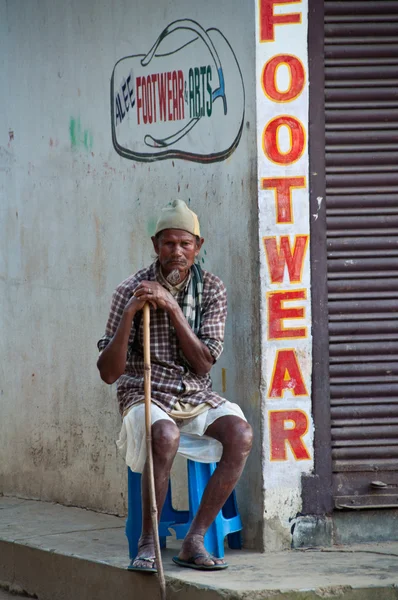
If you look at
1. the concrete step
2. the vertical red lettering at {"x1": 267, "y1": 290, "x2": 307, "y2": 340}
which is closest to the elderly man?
the concrete step

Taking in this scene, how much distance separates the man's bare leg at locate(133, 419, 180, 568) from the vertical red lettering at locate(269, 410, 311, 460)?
0.68m

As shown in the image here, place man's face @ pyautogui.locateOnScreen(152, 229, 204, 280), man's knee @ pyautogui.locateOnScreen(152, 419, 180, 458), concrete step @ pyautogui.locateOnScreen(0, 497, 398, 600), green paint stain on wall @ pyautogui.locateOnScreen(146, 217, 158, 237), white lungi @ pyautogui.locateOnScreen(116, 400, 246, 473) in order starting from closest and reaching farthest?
1. concrete step @ pyautogui.locateOnScreen(0, 497, 398, 600)
2. man's knee @ pyautogui.locateOnScreen(152, 419, 180, 458)
3. white lungi @ pyautogui.locateOnScreen(116, 400, 246, 473)
4. man's face @ pyautogui.locateOnScreen(152, 229, 204, 280)
5. green paint stain on wall @ pyautogui.locateOnScreen(146, 217, 158, 237)

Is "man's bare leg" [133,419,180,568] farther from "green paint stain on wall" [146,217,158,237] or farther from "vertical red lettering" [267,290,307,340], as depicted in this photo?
"green paint stain on wall" [146,217,158,237]

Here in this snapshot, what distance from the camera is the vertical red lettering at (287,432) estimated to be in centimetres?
519

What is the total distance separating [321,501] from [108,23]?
9.91ft

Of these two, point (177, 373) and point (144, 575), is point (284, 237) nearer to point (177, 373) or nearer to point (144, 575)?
point (177, 373)

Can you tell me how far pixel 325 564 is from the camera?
480 centimetres

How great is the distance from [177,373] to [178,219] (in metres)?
0.71

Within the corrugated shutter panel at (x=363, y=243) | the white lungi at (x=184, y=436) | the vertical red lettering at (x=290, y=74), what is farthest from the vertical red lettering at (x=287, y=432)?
the vertical red lettering at (x=290, y=74)

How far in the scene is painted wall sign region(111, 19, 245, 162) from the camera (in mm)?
5453

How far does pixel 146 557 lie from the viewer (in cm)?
463

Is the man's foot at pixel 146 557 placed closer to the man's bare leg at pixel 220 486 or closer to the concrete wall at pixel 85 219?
the man's bare leg at pixel 220 486

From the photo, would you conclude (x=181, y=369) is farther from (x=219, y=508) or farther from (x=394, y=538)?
(x=394, y=538)

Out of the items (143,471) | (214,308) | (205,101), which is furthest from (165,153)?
(143,471)
